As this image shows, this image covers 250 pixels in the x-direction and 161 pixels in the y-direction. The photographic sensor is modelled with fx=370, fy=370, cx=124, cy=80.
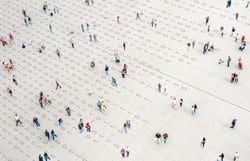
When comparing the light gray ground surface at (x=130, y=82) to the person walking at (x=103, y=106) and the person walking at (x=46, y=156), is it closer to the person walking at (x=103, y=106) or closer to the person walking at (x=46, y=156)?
the person walking at (x=46, y=156)

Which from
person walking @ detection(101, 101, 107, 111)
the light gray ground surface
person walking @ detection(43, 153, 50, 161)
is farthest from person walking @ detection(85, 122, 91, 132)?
person walking @ detection(43, 153, 50, 161)

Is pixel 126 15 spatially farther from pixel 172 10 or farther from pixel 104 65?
pixel 104 65

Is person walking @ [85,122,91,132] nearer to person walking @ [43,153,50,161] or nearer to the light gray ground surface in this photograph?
the light gray ground surface

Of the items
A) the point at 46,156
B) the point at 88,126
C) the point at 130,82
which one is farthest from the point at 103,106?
the point at 46,156

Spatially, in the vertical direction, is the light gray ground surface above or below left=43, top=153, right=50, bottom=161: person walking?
above

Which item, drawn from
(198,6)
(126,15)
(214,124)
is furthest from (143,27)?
(214,124)

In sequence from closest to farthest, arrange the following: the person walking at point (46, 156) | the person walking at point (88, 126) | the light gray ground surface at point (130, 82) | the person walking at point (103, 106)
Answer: the person walking at point (46, 156) < the light gray ground surface at point (130, 82) < the person walking at point (88, 126) < the person walking at point (103, 106)

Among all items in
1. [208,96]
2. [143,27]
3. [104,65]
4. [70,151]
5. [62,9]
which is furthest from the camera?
[62,9]

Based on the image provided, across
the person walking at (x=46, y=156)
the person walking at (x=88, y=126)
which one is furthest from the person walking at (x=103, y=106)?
the person walking at (x=46, y=156)

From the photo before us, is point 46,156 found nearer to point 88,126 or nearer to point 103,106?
point 88,126
